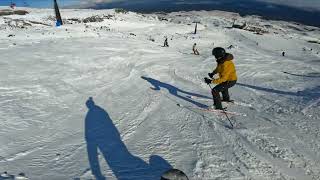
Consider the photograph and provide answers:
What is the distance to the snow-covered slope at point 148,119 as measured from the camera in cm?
768

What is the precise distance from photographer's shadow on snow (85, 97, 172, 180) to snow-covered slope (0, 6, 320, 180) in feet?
0.07

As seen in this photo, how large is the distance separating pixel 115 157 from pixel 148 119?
2.94 m

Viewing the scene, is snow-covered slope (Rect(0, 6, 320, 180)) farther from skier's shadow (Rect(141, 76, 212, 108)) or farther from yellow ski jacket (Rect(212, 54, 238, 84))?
yellow ski jacket (Rect(212, 54, 238, 84))

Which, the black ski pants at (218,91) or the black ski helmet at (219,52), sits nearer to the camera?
the black ski helmet at (219,52)

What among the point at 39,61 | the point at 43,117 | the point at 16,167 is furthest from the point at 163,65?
the point at 16,167

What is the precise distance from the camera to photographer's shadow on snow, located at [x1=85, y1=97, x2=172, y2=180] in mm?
7289

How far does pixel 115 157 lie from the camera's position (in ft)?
26.5

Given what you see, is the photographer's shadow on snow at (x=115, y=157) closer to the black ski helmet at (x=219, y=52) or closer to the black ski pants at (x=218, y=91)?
the black ski pants at (x=218, y=91)

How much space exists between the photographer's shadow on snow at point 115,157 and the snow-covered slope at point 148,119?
0.02m

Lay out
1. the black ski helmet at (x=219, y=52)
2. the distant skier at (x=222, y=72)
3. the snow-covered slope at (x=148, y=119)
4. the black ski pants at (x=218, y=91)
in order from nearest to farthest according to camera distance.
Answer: the snow-covered slope at (x=148, y=119), the black ski helmet at (x=219, y=52), the distant skier at (x=222, y=72), the black ski pants at (x=218, y=91)

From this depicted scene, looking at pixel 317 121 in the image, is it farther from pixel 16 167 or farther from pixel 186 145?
pixel 16 167

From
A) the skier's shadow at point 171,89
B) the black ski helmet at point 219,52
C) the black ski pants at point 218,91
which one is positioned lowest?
the skier's shadow at point 171,89

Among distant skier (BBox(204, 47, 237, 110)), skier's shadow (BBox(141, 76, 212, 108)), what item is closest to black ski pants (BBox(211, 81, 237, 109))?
distant skier (BBox(204, 47, 237, 110))

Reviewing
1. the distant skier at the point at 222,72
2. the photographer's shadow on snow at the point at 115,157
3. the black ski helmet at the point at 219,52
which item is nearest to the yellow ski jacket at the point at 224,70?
the distant skier at the point at 222,72
